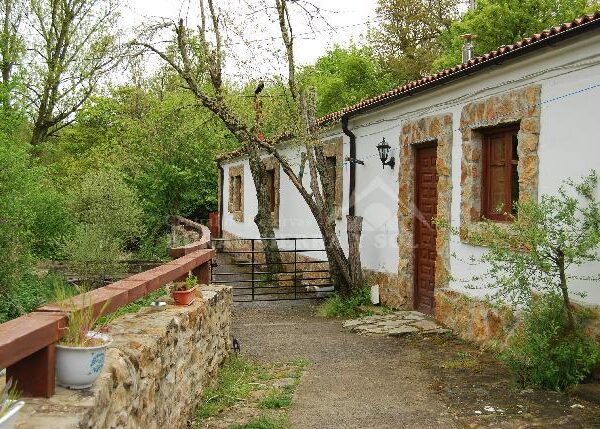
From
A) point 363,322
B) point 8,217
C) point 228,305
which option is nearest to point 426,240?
point 363,322

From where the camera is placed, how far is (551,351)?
5.08 m

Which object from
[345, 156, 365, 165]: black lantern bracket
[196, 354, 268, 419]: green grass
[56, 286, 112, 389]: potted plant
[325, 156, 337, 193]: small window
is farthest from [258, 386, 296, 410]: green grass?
[325, 156, 337, 193]: small window

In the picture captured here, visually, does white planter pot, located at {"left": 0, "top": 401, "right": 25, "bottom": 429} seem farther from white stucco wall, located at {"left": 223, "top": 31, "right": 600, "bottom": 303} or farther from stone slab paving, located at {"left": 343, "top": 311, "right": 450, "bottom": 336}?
stone slab paving, located at {"left": 343, "top": 311, "right": 450, "bottom": 336}

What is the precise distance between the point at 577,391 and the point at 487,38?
1399 centimetres

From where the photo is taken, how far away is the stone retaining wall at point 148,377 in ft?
7.60

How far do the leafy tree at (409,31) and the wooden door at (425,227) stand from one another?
15087 mm

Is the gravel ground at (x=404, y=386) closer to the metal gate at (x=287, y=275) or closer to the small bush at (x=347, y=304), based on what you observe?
the small bush at (x=347, y=304)

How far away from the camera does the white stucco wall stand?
18.2ft

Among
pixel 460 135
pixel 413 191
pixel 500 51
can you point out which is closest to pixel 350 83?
pixel 413 191

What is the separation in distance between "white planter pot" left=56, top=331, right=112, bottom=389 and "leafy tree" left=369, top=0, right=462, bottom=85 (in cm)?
2181

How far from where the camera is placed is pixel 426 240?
8680mm

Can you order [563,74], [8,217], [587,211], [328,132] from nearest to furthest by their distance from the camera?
[587,211], [563,74], [8,217], [328,132]

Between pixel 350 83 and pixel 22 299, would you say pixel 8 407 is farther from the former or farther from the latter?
pixel 350 83

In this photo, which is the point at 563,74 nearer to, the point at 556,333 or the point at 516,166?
the point at 516,166
